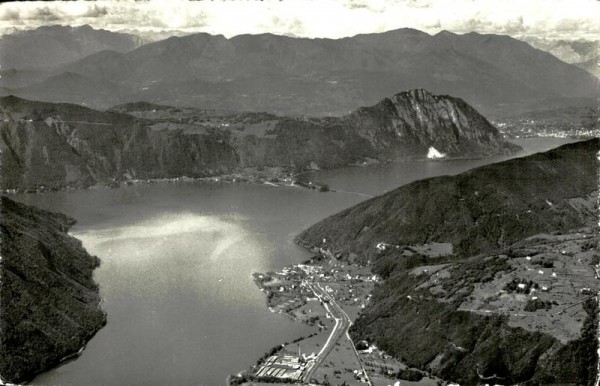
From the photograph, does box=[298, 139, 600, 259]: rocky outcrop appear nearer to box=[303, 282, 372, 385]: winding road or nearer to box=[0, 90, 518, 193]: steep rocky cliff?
box=[303, 282, 372, 385]: winding road

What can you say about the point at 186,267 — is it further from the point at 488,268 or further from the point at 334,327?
the point at 488,268

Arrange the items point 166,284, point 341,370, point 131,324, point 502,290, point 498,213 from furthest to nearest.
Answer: point 498,213, point 166,284, point 131,324, point 502,290, point 341,370

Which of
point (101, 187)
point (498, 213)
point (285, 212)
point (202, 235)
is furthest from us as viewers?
point (101, 187)

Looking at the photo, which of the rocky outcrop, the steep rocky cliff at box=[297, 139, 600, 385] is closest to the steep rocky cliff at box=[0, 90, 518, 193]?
the rocky outcrop

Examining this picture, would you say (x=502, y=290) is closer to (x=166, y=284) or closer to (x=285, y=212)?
(x=166, y=284)

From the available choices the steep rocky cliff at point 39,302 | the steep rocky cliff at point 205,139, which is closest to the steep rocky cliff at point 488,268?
the steep rocky cliff at point 39,302

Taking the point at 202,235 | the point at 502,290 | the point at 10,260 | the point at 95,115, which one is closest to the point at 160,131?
the point at 95,115
